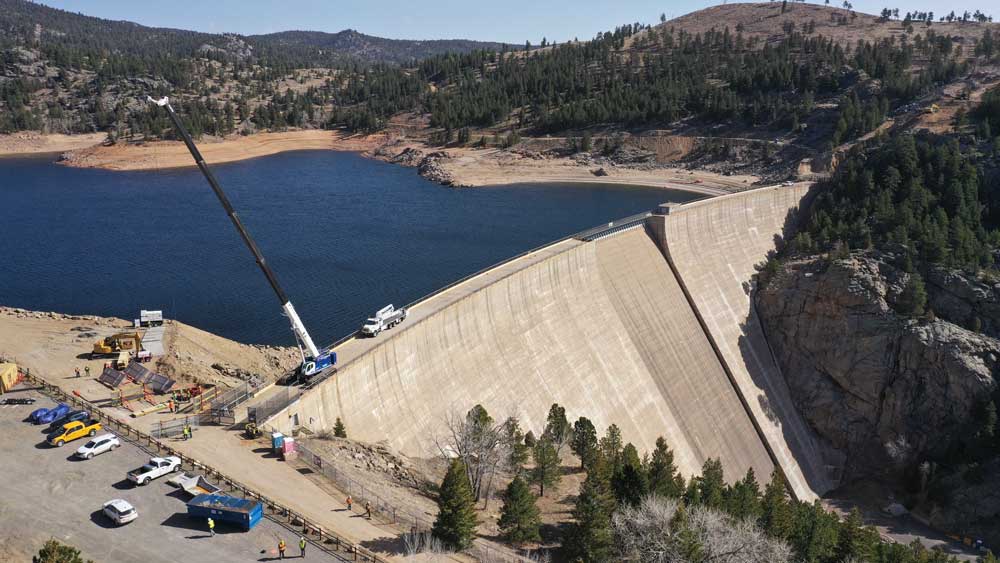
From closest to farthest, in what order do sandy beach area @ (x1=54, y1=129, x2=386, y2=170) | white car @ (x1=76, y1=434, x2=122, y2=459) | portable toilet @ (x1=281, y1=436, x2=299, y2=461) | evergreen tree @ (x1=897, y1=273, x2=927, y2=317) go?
white car @ (x1=76, y1=434, x2=122, y2=459) < portable toilet @ (x1=281, y1=436, x2=299, y2=461) < evergreen tree @ (x1=897, y1=273, x2=927, y2=317) < sandy beach area @ (x1=54, y1=129, x2=386, y2=170)

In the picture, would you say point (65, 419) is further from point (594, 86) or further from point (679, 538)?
point (594, 86)

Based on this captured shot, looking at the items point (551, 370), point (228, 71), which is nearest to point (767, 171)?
point (551, 370)

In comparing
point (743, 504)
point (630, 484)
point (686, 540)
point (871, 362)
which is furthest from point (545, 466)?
point (871, 362)

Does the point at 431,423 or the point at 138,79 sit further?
the point at 138,79

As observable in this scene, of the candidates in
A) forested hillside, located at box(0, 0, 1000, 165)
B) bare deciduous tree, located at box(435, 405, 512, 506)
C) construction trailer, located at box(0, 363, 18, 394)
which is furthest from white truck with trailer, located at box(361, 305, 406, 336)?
forested hillside, located at box(0, 0, 1000, 165)

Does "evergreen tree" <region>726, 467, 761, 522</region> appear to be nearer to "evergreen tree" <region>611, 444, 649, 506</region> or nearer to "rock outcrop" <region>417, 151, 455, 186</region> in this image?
"evergreen tree" <region>611, 444, 649, 506</region>

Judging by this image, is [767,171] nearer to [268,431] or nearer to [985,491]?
[985,491]

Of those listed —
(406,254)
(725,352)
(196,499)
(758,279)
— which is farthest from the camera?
(406,254)
